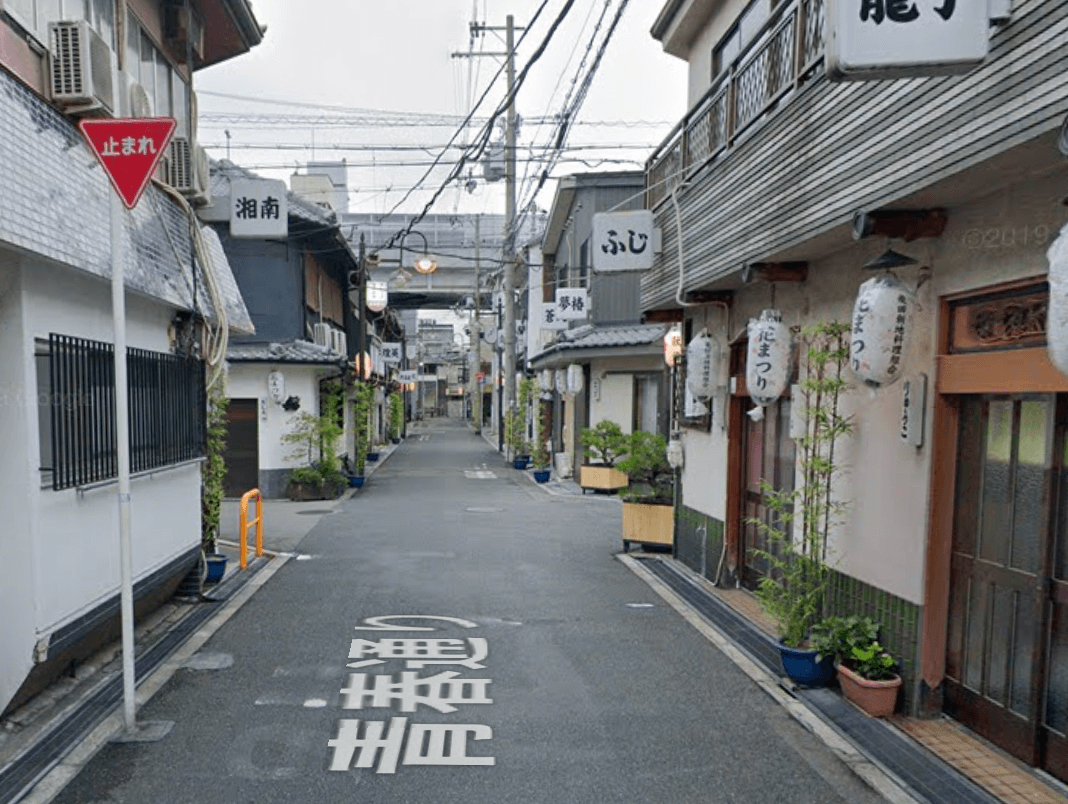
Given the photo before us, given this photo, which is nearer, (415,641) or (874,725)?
(874,725)

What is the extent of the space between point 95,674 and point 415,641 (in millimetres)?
2943

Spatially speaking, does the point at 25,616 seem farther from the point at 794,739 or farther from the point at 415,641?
the point at 794,739

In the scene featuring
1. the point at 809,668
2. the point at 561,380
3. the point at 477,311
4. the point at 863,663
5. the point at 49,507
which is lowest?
A: the point at 809,668

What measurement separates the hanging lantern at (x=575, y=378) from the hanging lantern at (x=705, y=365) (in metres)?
11.6

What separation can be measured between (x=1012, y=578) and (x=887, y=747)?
1.50 m

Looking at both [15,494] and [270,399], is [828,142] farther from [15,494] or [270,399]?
[270,399]

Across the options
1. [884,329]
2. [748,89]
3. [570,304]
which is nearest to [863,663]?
[884,329]

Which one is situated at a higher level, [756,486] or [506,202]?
[506,202]

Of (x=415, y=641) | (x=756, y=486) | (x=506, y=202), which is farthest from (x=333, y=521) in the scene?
(x=506, y=202)

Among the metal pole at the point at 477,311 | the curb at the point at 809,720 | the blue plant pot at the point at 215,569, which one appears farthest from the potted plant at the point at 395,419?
the curb at the point at 809,720

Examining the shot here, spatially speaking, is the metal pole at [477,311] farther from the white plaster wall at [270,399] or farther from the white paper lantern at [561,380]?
the white plaster wall at [270,399]

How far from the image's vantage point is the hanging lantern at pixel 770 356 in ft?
25.2

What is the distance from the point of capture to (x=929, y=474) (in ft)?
18.7

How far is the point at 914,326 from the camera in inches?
229
